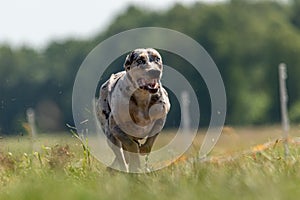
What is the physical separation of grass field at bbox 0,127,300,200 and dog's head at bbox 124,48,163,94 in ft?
2.57

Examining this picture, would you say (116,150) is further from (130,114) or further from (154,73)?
(154,73)

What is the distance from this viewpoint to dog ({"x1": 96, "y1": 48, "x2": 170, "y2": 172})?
9.88m

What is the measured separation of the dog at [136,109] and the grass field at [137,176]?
370mm

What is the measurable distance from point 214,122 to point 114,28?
8170 centimetres

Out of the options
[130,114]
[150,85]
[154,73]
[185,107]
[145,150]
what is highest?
[154,73]

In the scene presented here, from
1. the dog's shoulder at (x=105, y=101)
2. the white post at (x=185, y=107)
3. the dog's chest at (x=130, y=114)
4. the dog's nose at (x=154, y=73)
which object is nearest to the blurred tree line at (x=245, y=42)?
the white post at (x=185, y=107)

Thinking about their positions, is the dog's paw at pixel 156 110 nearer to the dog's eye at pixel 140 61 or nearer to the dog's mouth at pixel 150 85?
the dog's mouth at pixel 150 85

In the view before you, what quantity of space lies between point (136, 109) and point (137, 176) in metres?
1.52

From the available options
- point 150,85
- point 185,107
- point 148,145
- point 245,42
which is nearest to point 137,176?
point 150,85

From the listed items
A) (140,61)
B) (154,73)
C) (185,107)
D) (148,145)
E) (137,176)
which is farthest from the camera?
(185,107)

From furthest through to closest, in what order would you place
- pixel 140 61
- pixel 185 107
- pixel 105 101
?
pixel 185 107
pixel 105 101
pixel 140 61

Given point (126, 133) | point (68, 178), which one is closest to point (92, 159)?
point (126, 133)

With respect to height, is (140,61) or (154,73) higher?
(140,61)

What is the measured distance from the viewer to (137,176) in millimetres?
8539
